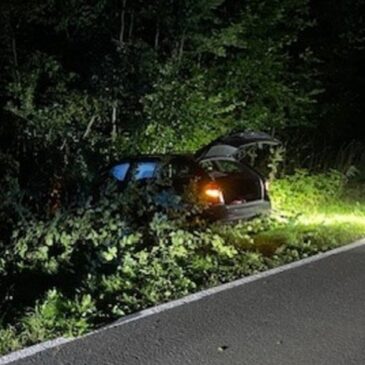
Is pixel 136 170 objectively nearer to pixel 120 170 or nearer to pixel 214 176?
pixel 120 170

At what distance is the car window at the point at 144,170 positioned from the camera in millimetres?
10039

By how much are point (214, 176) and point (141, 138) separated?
140 inches

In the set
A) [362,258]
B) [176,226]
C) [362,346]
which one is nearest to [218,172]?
[176,226]

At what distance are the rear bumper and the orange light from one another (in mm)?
103

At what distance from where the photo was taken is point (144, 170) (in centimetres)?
1028

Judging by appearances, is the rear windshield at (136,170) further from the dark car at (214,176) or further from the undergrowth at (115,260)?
the undergrowth at (115,260)

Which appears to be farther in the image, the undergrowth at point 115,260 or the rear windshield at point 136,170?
the rear windshield at point 136,170

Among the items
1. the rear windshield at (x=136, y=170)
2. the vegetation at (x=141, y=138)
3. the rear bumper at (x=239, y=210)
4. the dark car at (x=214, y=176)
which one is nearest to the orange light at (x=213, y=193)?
the dark car at (x=214, y=176)

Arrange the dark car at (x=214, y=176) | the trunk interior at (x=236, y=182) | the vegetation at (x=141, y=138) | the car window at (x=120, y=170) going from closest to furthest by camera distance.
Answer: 1. the vegetation at (x=141, y=138)
2. the dark car at (x=214, y=176)
3. the trunk interior at (x=236, y=182)
4. the car window at (x=120, y=170)

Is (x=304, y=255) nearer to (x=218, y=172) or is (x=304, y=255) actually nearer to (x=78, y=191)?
(x=218, y=172)

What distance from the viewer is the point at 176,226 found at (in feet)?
29.8

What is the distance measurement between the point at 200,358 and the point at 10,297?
2.32 meters

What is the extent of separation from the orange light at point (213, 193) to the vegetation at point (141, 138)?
38 centimetres

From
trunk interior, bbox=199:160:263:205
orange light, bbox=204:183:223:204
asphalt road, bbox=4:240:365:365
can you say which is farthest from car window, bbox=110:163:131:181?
asphalt road, bbox=4:240:365:365
